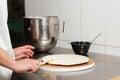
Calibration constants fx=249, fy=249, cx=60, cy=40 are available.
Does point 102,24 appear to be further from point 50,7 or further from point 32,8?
point 32,8

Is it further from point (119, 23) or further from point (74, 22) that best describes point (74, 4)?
point (119, 23)

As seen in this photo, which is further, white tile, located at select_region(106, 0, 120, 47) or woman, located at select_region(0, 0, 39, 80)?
white tile, located at select_region(106, 0, 120, 47)

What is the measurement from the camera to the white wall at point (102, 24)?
1.14 m

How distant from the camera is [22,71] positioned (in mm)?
858

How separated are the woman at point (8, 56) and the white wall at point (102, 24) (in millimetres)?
346

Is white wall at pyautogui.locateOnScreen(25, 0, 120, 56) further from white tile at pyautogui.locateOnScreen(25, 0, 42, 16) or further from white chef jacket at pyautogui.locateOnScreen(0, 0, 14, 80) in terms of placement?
white chef jacket at pyautogui.locateOnScreen(0, 0, 14, 80)

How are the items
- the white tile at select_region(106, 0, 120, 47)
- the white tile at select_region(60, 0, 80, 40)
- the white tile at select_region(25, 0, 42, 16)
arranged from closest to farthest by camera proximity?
the white tile at select_region(106, 0, 120, 47) → the white tile at select_region(60, 0, 80, 40) → the white tile at select_region(25, 0, 42, 16)

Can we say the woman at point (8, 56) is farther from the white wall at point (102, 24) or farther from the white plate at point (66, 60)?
the white wall at point (102, 24)

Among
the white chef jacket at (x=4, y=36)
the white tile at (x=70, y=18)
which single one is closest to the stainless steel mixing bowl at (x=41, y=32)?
the white tile at (x=70, y=18)

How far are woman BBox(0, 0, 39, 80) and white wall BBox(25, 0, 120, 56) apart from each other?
1.14ft

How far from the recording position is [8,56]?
843 millimetres

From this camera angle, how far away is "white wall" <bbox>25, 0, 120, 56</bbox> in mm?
1141

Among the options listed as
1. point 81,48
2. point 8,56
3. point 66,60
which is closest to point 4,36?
point 8,56

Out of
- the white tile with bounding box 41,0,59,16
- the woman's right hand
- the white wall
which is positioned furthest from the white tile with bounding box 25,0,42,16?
the woman's right hand
